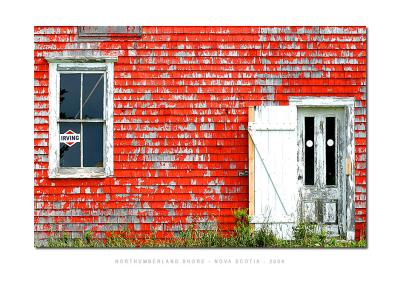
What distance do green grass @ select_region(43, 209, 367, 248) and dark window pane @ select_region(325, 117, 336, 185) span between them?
855 millimetres

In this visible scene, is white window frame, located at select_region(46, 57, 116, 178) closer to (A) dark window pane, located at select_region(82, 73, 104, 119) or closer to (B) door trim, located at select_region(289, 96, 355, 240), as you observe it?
(A) dark window pane, located at select_region(82, 73, 104, 119)

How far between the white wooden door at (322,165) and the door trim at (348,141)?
0.09 metres

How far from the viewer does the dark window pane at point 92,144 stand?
10344mm

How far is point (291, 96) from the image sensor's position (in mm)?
10406

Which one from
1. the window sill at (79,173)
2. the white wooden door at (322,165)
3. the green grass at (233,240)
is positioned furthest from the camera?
the white wooden door at (322,165)

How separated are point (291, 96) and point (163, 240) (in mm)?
2908

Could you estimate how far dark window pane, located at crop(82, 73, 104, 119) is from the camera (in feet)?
34.0

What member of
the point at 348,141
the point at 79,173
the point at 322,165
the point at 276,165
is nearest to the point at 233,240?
the point at 276,165

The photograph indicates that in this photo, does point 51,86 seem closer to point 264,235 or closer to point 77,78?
point 77,78

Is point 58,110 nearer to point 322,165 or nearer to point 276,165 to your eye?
point 276,165

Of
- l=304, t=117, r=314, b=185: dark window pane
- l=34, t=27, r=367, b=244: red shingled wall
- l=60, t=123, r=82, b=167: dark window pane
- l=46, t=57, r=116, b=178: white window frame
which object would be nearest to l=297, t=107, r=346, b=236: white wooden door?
l=304, t=117, r=314, b=185: dark window pane

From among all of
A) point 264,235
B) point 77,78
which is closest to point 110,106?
point 77,78

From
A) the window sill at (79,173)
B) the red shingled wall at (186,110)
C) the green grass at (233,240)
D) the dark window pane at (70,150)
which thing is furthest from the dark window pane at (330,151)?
the dark window pane at (70,150)

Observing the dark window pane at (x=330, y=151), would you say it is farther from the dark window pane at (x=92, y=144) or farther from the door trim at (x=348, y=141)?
the dark window pane at (x=92, y=144)
